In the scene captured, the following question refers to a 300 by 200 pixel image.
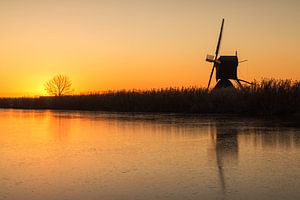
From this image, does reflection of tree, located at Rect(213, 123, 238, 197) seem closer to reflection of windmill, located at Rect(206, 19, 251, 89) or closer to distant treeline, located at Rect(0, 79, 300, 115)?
distant treeline, located at Rect(0, 79, 300, 115)

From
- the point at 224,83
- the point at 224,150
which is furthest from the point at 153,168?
the point at 224,83

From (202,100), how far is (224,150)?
800 inches

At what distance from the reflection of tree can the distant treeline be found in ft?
37.4

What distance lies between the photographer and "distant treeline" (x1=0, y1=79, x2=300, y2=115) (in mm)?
22906

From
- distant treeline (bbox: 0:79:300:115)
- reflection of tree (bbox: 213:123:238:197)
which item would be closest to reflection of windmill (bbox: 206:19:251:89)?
distant treeline (bbox: 0:79:300:115)

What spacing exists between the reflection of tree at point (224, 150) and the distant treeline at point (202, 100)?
1140 centimetres

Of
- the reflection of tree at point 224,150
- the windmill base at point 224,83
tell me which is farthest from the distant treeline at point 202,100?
the reflection of tree at point 224,150

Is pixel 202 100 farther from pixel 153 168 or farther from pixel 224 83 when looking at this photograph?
pixel 153 168

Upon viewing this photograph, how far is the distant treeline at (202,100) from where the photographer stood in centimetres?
2291

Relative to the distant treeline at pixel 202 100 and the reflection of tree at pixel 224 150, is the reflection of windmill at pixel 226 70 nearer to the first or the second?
the distant treeline at pixel 202 100

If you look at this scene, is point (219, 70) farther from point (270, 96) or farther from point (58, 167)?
point (58, 167)

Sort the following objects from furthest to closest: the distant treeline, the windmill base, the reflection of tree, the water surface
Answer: the windmill base, the distant treeline, the reflection of tree, the water surface

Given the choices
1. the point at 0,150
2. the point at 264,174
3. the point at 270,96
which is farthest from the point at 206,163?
the point at 270,96

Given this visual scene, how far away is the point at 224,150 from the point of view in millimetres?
8906
